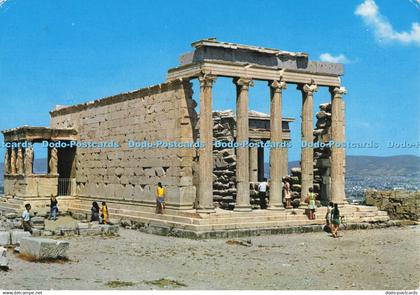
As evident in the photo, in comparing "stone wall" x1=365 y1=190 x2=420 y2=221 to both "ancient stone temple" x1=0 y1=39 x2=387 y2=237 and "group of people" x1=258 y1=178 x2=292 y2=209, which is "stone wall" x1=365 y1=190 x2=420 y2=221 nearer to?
"ancient stone temple" x1=0 y1=39 x2=387 y2=237

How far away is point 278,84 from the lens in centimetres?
2328

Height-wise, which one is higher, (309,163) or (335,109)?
(335,109)

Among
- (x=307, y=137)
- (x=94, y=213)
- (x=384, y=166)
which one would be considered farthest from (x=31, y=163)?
(x=384, y=166)

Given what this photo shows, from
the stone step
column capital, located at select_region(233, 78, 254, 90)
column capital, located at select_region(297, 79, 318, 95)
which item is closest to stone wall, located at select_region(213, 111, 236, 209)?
the stone step

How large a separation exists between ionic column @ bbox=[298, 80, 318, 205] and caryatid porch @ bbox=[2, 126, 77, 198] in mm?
12115

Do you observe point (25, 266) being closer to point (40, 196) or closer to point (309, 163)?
point (309, 163)

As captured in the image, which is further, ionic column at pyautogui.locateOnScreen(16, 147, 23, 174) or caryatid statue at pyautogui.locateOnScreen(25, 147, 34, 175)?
ionic column at pyautogui.locateOnScreen(16, 147, 23, 174)

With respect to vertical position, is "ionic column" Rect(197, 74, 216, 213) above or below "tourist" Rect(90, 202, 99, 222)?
above

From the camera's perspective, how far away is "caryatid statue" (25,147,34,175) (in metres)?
30.3

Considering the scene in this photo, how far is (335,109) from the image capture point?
82.8ft

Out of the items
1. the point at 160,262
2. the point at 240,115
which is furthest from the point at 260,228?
the point at 160,262

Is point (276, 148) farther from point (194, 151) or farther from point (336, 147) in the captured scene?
point (336, 147)

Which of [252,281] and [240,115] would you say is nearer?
[252,281]

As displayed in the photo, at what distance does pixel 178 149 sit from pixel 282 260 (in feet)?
25.7
